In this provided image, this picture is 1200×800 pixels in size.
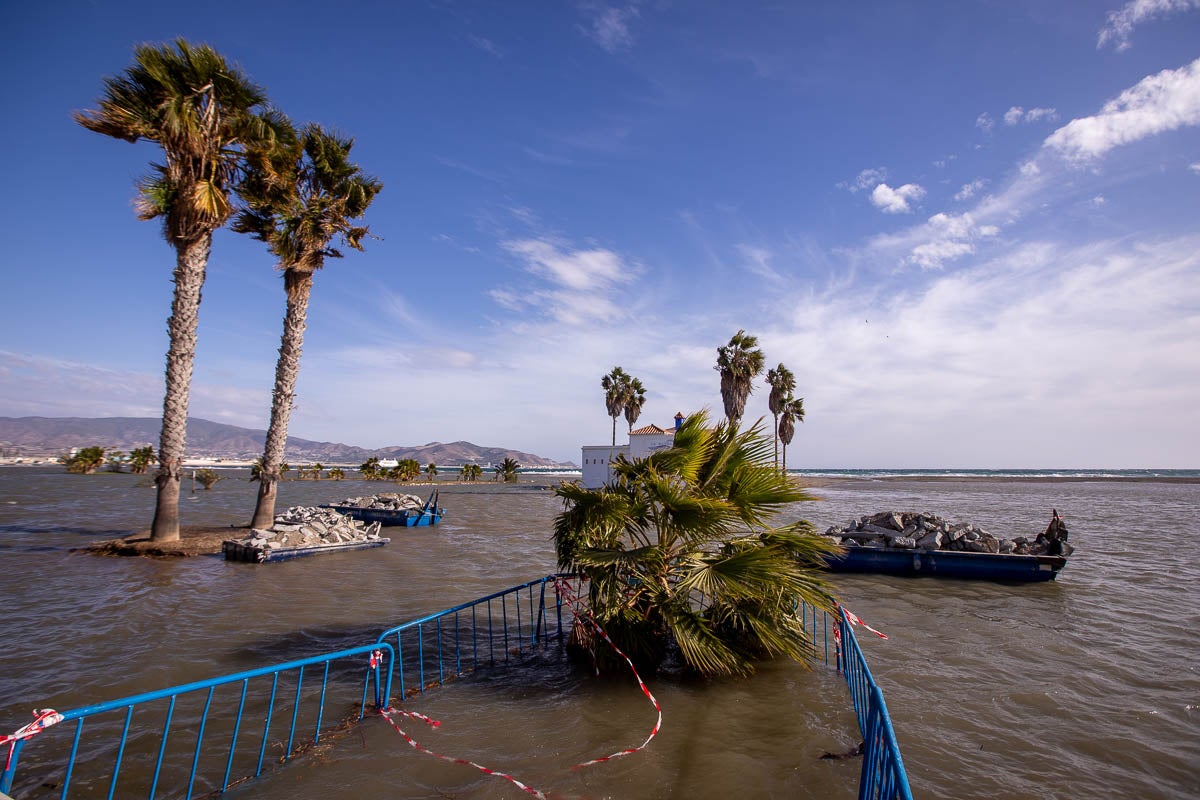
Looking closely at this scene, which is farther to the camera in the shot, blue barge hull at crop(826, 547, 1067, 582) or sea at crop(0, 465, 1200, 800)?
blue barge hull at crop(826, 547, 1067, 582)

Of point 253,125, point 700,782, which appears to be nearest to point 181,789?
point 700,782

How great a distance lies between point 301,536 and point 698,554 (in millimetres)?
15761

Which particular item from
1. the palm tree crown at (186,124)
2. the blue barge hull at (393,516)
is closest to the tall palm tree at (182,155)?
the palm tree crown at (186,124)

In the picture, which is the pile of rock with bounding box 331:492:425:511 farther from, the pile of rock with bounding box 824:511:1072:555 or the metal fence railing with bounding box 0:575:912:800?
the metal fence railing with bounding box 0:575:912:800

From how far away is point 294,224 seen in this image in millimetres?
19422

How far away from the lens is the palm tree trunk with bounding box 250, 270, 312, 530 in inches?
782

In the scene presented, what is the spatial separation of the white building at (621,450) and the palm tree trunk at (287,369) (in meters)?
26.4

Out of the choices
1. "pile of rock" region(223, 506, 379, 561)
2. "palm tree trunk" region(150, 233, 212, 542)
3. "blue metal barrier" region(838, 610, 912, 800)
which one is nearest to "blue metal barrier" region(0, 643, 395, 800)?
"blue metal barrier" region(838, 610, 912, 800)

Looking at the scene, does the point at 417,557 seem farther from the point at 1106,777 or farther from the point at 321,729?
the point at 1106,777

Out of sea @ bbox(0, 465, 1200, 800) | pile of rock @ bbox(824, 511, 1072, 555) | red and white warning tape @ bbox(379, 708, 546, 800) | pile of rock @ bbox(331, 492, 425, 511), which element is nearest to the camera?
red and white warning tape @ bbox(379, 708, 546, 800)

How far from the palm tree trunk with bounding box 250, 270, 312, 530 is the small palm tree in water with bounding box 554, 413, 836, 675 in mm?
16343

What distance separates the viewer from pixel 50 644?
29.3ft

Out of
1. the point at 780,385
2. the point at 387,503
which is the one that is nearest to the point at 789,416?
the point at 780,385

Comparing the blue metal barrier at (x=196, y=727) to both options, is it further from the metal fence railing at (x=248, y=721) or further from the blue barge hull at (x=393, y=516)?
the blue barge hull at (x=393, y=516)
